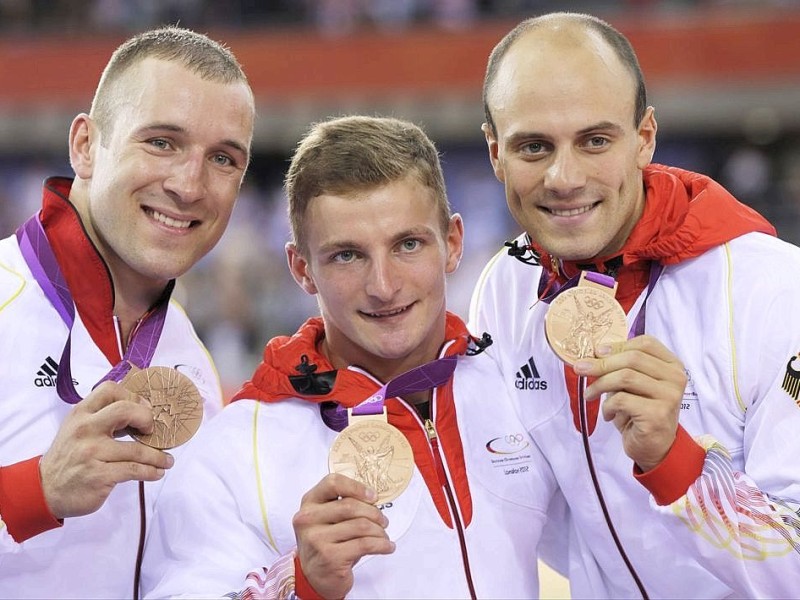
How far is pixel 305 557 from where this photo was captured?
7.53ft

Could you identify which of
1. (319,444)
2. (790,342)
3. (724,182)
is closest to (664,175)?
(790,342)

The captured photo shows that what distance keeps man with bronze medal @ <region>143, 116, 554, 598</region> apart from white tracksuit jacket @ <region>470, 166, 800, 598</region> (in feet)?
0.44

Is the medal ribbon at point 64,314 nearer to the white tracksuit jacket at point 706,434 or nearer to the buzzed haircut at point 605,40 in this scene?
the white tracksuit jacket at point 706,434

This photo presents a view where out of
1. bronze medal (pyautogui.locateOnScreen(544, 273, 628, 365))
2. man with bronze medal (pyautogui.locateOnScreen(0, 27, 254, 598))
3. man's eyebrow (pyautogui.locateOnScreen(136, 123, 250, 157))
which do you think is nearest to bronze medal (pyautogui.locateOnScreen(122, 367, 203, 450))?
man with bronze medal (pyautogui.locateOnScreen(0, 27, 254, 598))

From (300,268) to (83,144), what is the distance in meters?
0.77

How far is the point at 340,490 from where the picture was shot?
7.37 feet

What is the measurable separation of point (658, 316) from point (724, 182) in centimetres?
1122

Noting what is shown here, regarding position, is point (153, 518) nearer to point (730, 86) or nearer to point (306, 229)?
point (306, 229)

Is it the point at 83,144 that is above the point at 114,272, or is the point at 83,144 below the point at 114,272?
above

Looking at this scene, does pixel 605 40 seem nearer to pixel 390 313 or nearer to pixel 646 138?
pixel 646 138

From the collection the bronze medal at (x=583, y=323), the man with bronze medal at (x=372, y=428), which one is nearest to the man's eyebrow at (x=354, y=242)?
the man with bronze medal at (x=372, y=428)

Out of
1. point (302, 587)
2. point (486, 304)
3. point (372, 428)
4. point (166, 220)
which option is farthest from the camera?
point (486, 304)

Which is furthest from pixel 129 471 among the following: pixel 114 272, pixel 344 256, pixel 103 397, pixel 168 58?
pixel 168 58

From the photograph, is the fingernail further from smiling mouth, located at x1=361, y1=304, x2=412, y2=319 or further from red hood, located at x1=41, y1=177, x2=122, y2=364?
red hood, located at x1=41, y1=177, x2=122, y2=364
